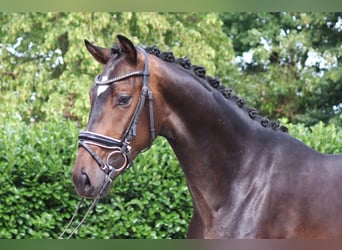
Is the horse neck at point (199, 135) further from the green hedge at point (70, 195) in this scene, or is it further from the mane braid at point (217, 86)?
the green hedge at point (70, 195)

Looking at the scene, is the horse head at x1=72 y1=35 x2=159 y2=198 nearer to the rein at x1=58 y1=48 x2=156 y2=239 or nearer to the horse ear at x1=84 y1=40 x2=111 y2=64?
the rein at x1=58 y1=48 x2=156 y2=239

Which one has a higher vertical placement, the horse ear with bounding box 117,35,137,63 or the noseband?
the horse ear with bounding box 117,35,137,63

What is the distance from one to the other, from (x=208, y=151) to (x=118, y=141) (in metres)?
0.49

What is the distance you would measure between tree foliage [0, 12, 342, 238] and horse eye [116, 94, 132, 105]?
8.76 feet

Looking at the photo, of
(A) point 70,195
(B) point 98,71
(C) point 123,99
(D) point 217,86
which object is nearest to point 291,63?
(B) point 98,71

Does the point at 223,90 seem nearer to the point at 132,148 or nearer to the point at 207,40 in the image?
the point at 132,148

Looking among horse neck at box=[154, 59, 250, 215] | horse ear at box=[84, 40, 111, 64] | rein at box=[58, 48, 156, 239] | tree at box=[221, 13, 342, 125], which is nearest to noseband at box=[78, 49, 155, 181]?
rein at box=[58, 48, 156, 239]

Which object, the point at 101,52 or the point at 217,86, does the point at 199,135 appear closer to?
the point at 217,86

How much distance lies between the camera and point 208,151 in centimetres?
284

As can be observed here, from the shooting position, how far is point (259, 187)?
2.74m

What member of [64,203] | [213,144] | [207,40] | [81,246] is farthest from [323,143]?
[207,40]

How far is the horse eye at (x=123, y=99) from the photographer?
2605mm

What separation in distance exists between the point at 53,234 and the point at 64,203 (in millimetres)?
292

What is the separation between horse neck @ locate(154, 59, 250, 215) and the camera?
2805mm
